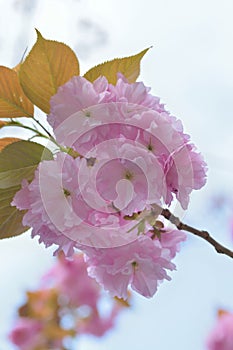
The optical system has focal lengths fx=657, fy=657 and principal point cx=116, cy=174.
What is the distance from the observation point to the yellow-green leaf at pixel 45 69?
498 millimetres

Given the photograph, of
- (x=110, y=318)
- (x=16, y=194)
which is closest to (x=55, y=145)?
(x=16, y=194)

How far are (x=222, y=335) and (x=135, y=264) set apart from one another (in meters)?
1.07

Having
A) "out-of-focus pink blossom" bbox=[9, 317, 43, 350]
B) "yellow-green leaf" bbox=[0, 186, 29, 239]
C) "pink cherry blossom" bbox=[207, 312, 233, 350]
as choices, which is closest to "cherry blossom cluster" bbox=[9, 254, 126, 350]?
"out-of-focus pink blossom" bbox=[9, 317, 43, 350]

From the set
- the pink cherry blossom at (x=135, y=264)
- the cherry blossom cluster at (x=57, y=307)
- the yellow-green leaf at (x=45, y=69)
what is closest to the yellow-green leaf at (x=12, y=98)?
the yellow-green leaf at (x=45, y=69)

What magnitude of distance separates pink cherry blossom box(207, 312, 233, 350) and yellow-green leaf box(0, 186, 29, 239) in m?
1.02

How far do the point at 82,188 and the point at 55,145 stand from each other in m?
0.06

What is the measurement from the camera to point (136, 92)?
0.46 m

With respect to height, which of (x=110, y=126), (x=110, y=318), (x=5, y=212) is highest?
(x=110, y=126)

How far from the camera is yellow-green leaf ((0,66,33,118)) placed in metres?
0.52

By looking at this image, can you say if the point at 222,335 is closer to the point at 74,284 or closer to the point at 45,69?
the point at 74,284

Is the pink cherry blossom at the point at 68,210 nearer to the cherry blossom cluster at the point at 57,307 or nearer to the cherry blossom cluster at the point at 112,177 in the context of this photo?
the cherry blossom cluster at the point at 112,177

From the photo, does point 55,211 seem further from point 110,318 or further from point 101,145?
point 110,318

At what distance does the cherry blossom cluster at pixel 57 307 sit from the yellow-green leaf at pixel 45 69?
3.41 feet

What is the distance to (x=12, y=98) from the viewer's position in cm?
52
